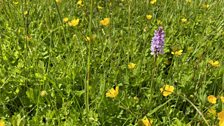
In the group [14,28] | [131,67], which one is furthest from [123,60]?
[14,28]

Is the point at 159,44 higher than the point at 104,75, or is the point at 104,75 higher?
the point at 159,44

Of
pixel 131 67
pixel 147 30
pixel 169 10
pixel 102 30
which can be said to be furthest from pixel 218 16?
pixel 131 67

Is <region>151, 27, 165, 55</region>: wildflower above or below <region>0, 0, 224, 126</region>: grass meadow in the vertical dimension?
above

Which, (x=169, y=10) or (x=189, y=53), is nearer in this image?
(x=189, y=53)

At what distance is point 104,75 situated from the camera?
1406mm

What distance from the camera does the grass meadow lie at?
1.31m

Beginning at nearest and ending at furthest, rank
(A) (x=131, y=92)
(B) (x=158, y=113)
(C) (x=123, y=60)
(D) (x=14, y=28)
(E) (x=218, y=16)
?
1. (B) (x=158, y=113)
2. (A) (x=131, y=92)
3. (C) (x=123, y=60)
4. (D) (x=14, y=28)
5. (E) (x=218, y=16)

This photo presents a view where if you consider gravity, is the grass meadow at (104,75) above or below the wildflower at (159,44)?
below

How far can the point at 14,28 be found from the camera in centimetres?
195

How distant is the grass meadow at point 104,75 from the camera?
1.31 meters

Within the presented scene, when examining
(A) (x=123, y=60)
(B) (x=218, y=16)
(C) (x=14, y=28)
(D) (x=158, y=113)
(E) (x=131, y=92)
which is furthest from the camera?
(B) (x=218, y=16)

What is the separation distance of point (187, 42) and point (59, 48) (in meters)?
0.75

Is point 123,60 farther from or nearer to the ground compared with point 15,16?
nearer to the ground

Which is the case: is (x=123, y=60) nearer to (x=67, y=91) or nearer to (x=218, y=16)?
(x=67, y=91)
